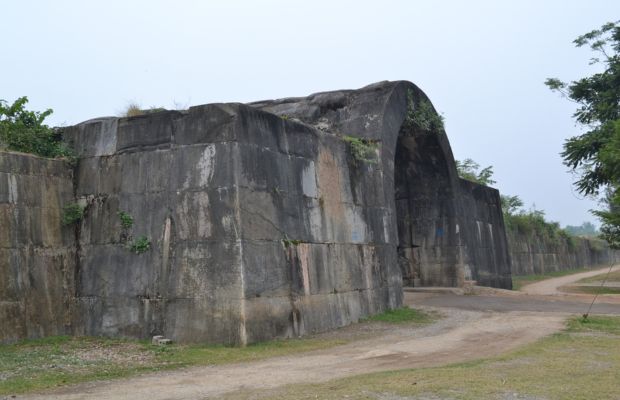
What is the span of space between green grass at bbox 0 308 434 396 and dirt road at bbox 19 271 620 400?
32 cm

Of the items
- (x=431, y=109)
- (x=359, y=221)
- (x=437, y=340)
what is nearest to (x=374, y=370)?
(x=437, y=340)

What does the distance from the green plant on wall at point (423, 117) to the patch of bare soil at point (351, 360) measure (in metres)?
5.38

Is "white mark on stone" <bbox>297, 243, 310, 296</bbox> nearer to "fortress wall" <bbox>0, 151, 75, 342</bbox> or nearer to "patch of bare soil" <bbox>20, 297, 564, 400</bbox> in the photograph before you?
"patch of bare soil" <bbox>20, 297, 564, 400</bbox>

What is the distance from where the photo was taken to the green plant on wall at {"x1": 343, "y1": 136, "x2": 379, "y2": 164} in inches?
472

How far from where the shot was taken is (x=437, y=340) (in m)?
9.23

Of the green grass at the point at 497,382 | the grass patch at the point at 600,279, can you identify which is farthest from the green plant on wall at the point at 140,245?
the grass patch at the point at 600,279

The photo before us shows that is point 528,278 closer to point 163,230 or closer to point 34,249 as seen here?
point 163,230

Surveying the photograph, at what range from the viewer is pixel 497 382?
225 inches

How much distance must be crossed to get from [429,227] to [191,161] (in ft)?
32.7

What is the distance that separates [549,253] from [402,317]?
24310 millimetres

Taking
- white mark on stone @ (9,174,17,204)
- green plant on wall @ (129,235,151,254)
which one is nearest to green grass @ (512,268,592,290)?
green plant on wall @ (129,235,151,254)

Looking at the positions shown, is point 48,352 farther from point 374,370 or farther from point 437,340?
point 437,340

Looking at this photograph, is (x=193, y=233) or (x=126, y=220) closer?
(x=193, y=233)

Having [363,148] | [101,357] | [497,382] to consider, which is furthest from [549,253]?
[497,382]
